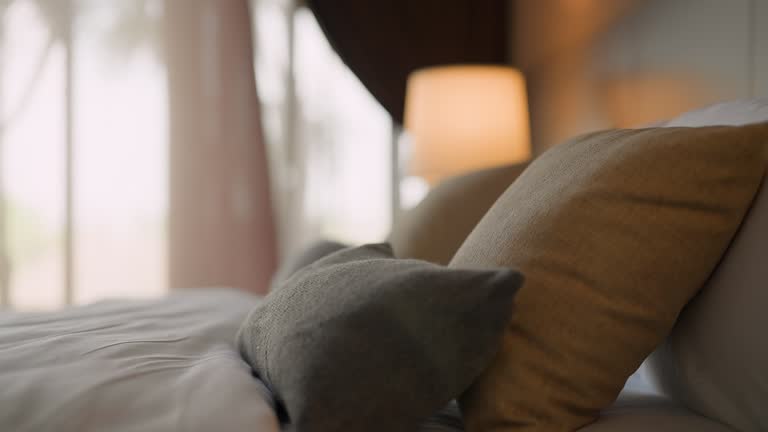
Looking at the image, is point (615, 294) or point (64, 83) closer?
point (615, 294)

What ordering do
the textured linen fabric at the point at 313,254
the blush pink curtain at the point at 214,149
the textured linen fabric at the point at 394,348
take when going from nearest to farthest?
the textured linen fabric at the point at 394,348
the textured linen fabric at the point at 313,254
the blush pink curtain at the point at 214,149

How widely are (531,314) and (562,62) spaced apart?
2106 mm

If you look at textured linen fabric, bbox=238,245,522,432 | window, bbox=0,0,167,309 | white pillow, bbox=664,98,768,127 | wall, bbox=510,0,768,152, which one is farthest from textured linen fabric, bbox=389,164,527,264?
window, bbox=0,0,167,309

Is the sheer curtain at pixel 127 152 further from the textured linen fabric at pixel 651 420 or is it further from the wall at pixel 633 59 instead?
the textured linen fabric at pixel 651 420

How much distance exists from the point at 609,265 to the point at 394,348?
27 centimetres

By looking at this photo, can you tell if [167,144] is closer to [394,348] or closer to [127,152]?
[127,152]

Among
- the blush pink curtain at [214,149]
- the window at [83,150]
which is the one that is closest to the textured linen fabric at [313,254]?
the blush pink curtain at [214,149]

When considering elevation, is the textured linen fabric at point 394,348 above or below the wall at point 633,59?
below

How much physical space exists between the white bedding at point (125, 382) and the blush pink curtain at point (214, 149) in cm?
214

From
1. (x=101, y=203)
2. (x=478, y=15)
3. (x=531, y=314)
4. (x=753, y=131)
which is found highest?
(x=478, y=15)

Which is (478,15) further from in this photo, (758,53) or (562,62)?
(758,53)

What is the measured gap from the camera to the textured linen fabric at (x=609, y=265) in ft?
2.52

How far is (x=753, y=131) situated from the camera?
80 cm

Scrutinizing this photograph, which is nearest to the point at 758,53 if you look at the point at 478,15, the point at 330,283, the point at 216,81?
the point at 330,283
